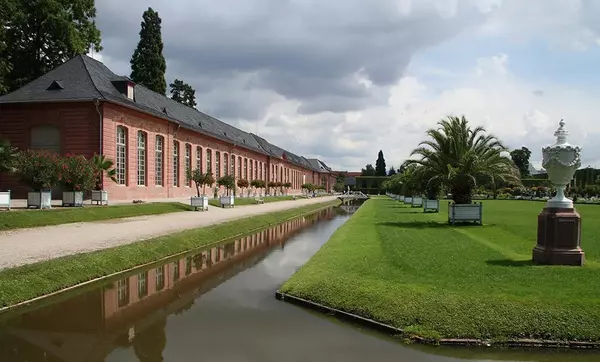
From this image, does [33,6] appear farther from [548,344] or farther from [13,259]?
[548,344]

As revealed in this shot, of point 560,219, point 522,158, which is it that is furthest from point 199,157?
point 522,158

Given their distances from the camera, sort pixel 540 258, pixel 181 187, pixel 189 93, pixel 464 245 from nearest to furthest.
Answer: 1. pixel 540 258
2. pixel 464 245
3. pixel 181 187
4. pixel 189 93

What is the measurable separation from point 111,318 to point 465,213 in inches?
672

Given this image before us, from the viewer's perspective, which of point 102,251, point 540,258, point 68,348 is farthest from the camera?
point 102,251

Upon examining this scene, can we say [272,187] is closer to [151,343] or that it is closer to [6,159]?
[6,159]

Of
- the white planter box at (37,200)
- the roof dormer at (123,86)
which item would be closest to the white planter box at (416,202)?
the roof dormer at (123,86)

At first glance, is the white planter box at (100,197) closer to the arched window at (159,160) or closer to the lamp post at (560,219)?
the arched window at (159,160)

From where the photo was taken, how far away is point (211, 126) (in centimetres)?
5719

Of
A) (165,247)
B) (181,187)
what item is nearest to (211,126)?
(181,187)

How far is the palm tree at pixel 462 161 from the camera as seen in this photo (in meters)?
22.5

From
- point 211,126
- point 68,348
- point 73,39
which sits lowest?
point 68,348

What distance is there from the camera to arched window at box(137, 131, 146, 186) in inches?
1394

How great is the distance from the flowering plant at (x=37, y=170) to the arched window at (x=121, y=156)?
32.8 ft

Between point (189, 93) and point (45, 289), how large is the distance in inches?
2816
